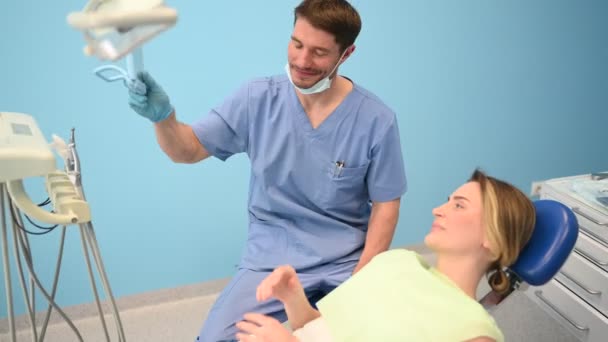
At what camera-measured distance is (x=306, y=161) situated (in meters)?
1.53

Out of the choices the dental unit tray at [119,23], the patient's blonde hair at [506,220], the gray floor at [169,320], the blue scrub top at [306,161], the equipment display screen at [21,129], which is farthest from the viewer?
the gray floor at [169,320]

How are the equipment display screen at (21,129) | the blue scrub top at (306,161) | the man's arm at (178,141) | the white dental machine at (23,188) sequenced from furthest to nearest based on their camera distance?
the blue scrub top at (306,161), the man's arm at (178,141), the equipment display screen at (21,129), the white dental machine at (23,188)

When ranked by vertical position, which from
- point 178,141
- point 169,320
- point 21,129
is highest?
point 21,129

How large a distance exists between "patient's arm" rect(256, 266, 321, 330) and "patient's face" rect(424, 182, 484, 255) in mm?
310

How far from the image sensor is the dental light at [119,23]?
2.83 ft

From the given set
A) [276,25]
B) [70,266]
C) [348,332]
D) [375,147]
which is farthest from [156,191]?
[348,332]

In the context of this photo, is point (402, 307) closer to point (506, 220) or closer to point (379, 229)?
point (506, 220)

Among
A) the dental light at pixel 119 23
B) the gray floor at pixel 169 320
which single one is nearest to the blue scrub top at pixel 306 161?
the dental light at pixel 119 23

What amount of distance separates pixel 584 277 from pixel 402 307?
1121 mm

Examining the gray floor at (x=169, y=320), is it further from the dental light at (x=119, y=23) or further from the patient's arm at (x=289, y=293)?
the dental light at (x=119, y=23)

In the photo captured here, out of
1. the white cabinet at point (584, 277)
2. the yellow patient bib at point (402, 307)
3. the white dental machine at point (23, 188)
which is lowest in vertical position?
the white cabinet at point (584, 277)

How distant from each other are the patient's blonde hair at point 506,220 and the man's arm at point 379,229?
14.7 inches

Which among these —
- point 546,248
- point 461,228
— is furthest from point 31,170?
point 546,248

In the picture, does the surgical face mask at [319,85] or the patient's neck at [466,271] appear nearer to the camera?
the patient's neck at [466,271]
